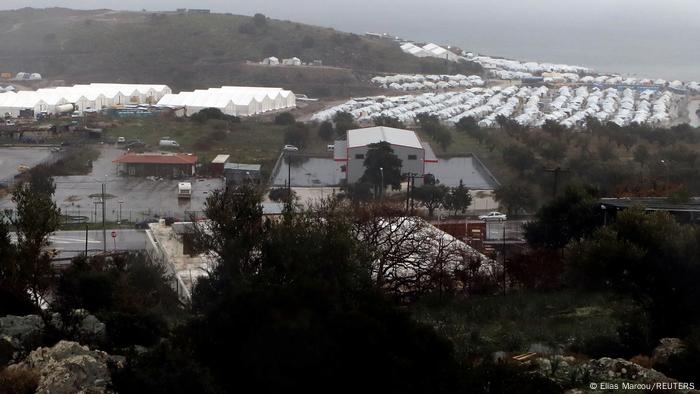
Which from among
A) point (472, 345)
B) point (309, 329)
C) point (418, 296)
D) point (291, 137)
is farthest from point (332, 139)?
point (309, 329)

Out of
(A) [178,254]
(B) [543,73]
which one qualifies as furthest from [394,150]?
(B) [543,73]

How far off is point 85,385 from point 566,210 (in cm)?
390

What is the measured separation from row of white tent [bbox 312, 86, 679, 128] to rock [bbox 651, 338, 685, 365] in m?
10.5

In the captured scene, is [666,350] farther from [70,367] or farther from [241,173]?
[241,173]

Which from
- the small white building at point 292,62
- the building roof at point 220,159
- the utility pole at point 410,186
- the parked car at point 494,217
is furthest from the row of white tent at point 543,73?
the parked car at point 494,217

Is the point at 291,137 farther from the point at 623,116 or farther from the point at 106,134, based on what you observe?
the point at 623,116

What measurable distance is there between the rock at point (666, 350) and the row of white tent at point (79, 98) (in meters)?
12.6

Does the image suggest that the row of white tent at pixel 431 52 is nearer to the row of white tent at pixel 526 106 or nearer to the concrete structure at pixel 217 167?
the row of white tent at pixel 526 106

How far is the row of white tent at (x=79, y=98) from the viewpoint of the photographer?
47.3 feet

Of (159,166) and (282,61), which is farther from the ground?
(282,61)

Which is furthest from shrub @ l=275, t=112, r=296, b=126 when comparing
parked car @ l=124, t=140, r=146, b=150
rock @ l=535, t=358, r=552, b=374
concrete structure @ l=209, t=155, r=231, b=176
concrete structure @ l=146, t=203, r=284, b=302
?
rock @ l=535, t=358, r=552, b=374

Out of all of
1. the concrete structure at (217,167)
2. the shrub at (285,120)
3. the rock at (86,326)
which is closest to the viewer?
the rock at (86,326)

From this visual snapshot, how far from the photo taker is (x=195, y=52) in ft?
75.9

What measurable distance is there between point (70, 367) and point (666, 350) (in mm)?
1966
